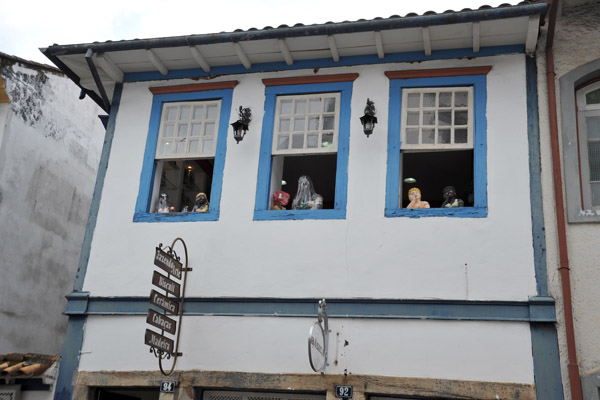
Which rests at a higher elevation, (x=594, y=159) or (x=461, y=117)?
(x=461, y=117)

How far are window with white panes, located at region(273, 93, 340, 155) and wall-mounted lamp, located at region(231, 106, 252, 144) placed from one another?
1.31ft

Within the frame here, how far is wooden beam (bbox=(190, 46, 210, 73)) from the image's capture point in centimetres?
1023

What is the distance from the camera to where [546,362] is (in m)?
8.20

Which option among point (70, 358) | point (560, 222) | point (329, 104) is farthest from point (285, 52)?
point (70, 358)

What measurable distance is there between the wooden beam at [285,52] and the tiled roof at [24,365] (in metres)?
5.08

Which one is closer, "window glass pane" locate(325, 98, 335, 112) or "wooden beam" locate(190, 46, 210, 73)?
"window glass pane" locate(325, 98, 335, 112)

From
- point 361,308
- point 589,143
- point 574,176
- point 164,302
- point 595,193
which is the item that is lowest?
point 164,302

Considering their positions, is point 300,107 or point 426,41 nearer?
point 426,41

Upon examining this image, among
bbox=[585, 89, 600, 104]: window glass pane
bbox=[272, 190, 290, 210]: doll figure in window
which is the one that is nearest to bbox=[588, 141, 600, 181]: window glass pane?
bbox=[585, 89, 600, 104]: window glass pane

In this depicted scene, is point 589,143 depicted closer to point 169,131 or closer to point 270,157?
point 270,157

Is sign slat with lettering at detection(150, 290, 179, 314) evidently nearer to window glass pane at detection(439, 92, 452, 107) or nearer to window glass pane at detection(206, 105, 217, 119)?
window glass pane at detection(206, 105, 217, 119)

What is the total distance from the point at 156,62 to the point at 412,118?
12.3 ft

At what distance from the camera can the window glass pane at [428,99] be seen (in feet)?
32.0

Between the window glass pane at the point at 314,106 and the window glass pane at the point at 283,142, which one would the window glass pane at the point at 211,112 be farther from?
the window glass pane at the point at 314,106
